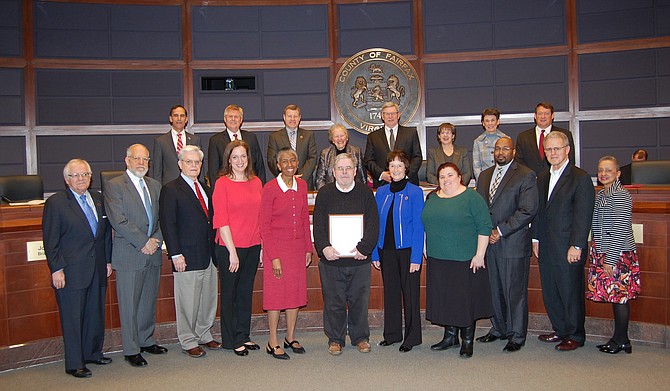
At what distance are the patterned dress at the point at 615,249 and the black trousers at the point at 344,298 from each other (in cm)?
172

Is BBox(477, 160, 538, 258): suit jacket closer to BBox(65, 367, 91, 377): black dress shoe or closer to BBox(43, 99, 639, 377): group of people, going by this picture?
BBox(43, 99, 639, 377): group of people

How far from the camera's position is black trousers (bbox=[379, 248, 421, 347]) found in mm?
4715

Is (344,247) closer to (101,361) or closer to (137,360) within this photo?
(137,360)

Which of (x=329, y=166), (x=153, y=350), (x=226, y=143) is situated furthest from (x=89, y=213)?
(x=329, y=166)

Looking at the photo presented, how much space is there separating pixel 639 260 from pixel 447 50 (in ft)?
13.5

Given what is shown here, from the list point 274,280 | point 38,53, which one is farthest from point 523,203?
point 38,53

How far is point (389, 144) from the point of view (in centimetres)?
564

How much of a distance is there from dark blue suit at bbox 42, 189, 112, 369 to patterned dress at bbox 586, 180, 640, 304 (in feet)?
12.0

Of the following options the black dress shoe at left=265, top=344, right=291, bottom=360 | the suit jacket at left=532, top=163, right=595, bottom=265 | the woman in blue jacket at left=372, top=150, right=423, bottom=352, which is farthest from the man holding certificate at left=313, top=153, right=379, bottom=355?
the suit jacket at left=532, top=163, right=595, bottom=265

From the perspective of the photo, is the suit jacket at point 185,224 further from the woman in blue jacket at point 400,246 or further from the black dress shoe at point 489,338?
the black dress shoe at point 489,338

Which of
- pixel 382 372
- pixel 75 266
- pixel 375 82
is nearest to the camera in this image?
pixel 382 372

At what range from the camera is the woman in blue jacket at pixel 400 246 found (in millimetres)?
4660

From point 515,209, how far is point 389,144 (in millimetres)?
1390

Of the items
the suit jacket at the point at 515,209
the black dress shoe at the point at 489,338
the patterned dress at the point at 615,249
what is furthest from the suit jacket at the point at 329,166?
the patterned dress at the point at 615,249
